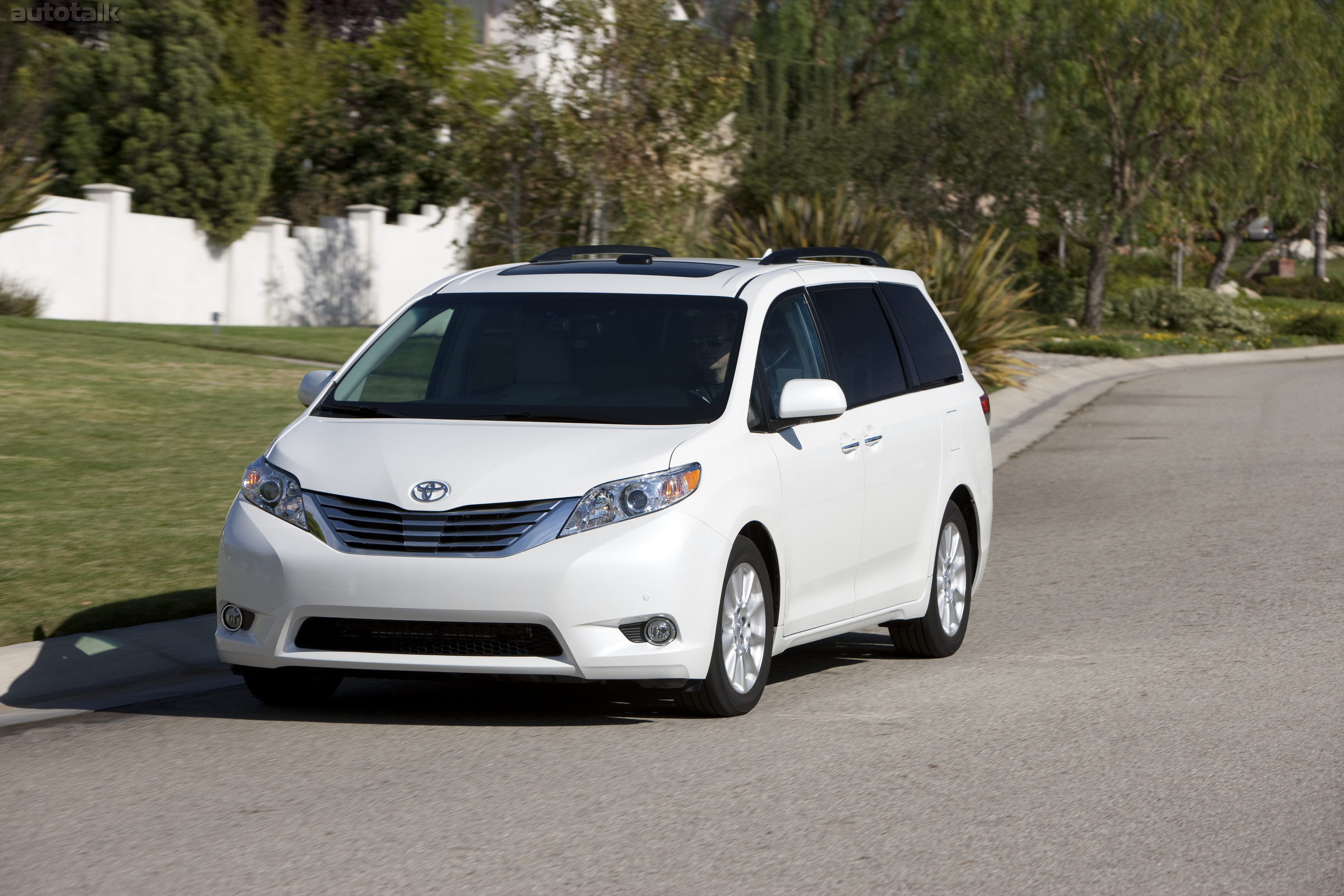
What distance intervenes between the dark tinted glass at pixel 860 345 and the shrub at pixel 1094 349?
1231 inches

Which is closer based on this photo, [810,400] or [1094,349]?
[810,400]

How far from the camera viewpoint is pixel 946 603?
879 cm

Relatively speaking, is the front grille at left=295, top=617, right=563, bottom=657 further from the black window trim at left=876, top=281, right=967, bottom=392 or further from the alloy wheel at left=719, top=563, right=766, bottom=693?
the black window trim at left=876, top=281, right=967, bottom=392

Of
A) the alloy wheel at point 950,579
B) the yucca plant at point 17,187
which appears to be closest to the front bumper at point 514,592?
the alloy wheel at point 950,579

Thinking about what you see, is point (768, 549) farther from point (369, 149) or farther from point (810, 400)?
point (369, 149)

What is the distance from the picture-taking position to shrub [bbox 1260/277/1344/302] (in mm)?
81312

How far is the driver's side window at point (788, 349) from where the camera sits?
24.6ft

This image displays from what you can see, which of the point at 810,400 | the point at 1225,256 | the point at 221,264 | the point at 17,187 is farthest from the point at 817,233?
the point at 1225,256

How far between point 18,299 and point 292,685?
20943mm

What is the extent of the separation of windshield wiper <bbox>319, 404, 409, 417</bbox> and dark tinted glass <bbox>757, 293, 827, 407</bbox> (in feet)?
5.04

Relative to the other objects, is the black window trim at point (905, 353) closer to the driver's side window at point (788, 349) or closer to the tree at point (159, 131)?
the driver's side window at point (788, 349)

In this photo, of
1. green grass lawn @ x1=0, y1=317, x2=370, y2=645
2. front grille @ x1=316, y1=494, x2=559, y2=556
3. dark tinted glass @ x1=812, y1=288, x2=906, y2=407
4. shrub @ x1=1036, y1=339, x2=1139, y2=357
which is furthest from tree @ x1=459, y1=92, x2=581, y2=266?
front grille @ x1=316, y1=494, x2=559, y2=556

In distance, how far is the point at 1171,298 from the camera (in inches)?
2056

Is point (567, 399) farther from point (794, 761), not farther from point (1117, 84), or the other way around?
point (1117, 84)
